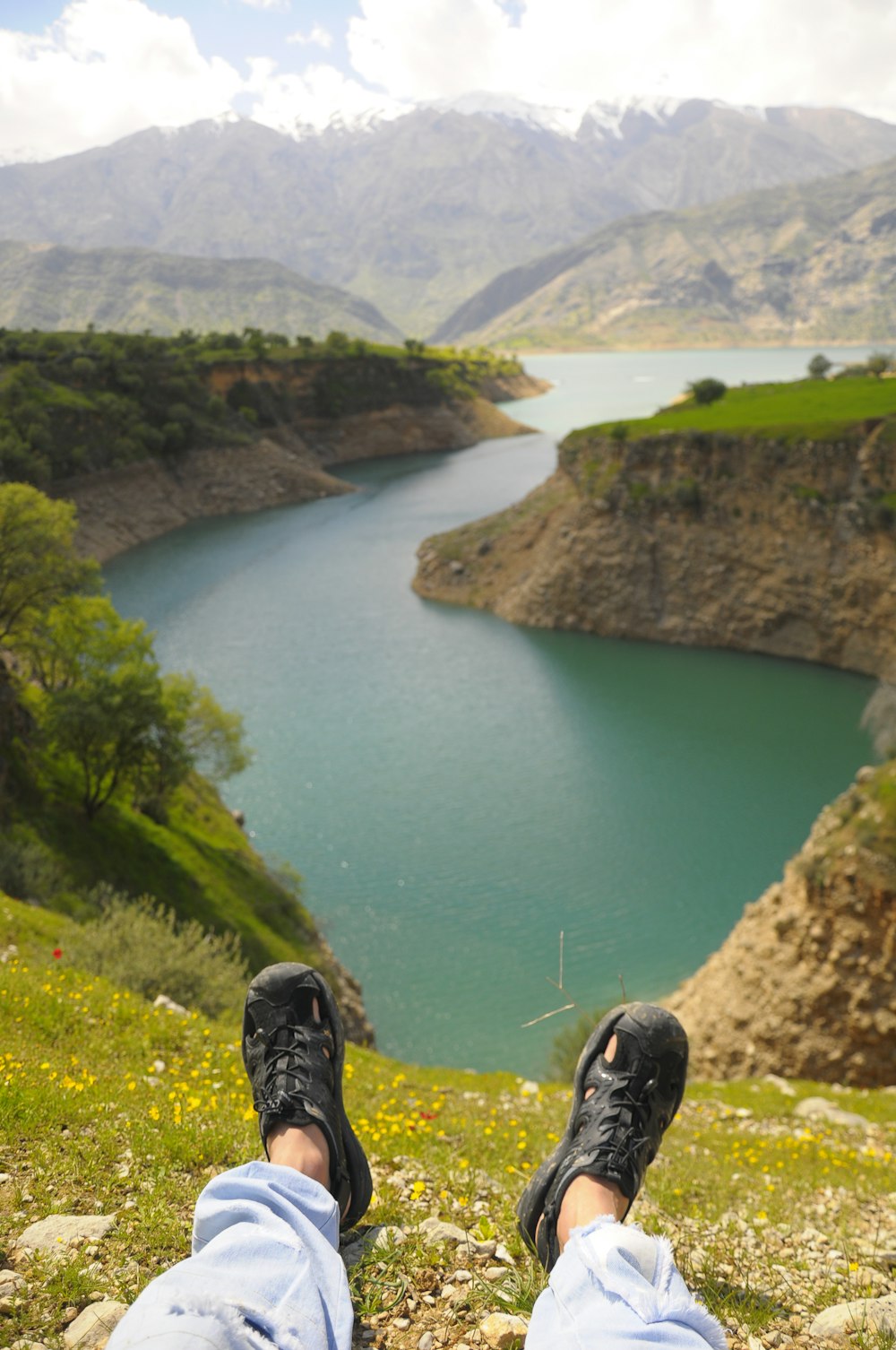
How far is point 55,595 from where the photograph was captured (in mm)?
23016

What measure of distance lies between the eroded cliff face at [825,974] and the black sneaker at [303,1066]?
1229cm

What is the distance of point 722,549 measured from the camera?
4400 centimetres

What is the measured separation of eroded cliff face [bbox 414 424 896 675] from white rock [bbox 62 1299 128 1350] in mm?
41465

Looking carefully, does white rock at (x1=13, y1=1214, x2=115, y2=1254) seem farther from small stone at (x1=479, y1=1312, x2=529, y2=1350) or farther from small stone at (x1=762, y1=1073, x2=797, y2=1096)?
small stone at (x1=762, y1=1073, x2=797, y2=1096)

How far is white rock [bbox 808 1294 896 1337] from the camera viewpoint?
165 inches

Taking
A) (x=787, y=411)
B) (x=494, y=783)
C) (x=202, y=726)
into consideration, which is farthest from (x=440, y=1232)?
(x=787, y=411)

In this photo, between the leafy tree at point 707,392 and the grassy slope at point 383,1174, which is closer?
the grassy slope at point 383,1174

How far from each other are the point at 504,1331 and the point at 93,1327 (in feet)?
5.85

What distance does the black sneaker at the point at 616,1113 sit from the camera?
4488 millimetres

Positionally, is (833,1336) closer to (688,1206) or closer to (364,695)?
(688,1206)

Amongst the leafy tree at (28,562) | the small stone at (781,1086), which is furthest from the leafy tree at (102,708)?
the small stone at (781,1086)

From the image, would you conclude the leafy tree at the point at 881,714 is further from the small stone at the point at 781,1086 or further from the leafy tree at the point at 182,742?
the leafy tree at the point at 182,742

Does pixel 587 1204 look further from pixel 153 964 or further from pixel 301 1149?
pixel 153 964

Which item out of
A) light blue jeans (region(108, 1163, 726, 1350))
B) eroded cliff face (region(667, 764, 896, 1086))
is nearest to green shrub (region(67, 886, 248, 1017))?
light blue jeans (region(108, 1163, 726, 1350))
